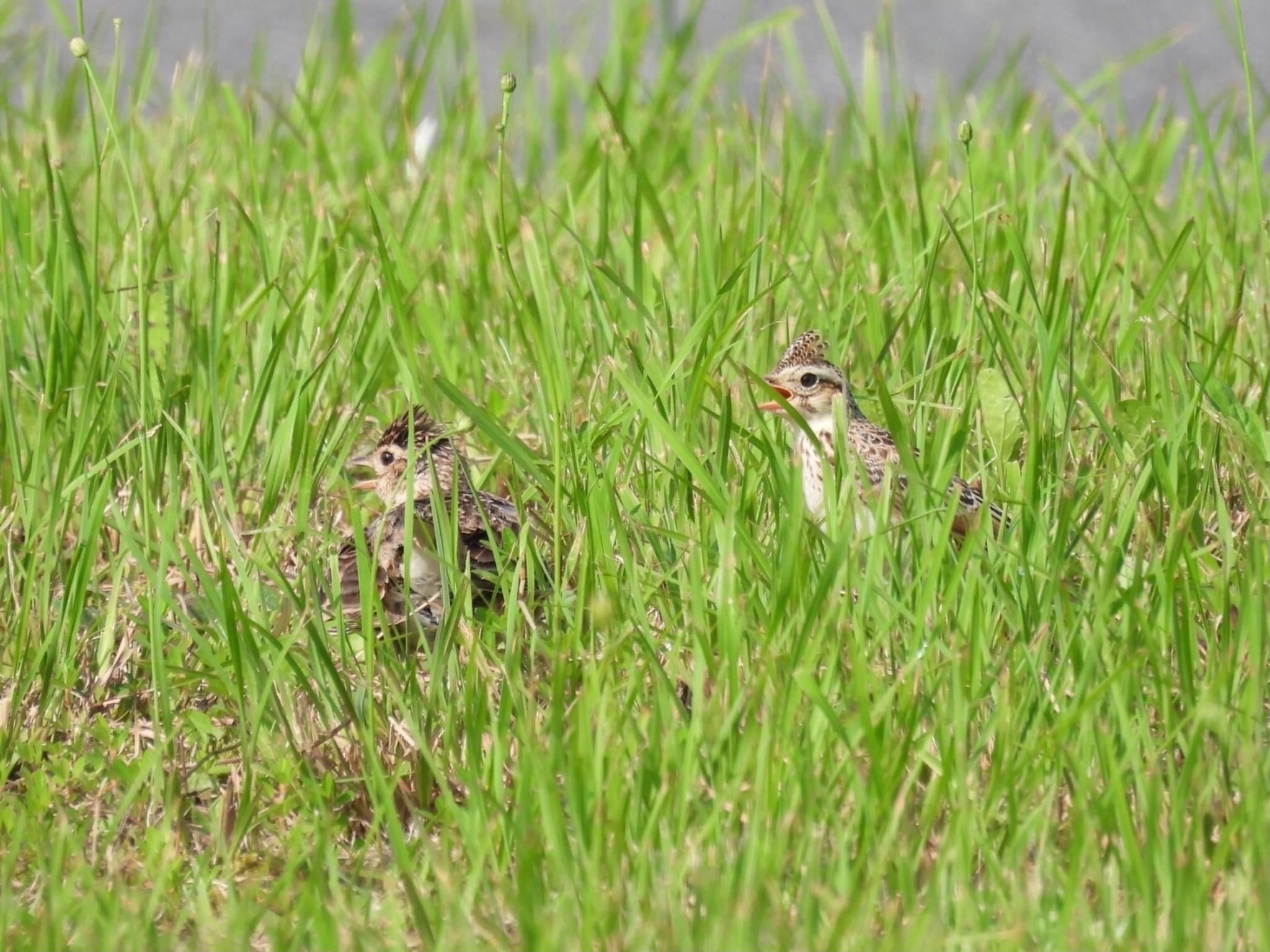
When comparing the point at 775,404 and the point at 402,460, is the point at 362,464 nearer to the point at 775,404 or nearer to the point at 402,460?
the point at 402,460

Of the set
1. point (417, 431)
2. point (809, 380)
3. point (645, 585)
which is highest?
point (809, 380)

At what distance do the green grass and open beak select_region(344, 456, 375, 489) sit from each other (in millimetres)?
53

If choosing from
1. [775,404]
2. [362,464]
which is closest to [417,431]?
[362,464]

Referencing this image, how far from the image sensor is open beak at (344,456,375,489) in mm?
5930

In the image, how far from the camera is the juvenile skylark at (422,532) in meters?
5.18

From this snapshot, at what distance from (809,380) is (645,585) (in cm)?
136

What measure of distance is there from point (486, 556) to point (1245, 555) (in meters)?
1.98

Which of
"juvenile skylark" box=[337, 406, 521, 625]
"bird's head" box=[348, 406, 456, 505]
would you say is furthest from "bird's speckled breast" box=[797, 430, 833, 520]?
"bird's head" box=[348, 406, 456, 505]

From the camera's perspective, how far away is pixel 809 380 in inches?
236

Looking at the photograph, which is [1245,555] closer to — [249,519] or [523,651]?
[523,651]

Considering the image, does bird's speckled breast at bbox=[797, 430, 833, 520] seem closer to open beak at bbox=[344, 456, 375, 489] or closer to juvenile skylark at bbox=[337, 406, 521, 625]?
juvenile skylark at bbox=[337, 406, 521, 625]

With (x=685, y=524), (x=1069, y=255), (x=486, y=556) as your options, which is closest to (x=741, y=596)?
(x=685, y=524)

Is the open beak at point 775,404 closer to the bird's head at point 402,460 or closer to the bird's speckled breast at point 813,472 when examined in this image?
the bird's speckled breast at point 813,472

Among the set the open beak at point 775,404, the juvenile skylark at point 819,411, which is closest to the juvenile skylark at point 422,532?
the open beak at point 775,404
